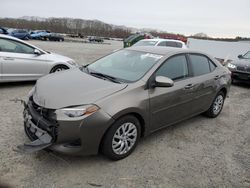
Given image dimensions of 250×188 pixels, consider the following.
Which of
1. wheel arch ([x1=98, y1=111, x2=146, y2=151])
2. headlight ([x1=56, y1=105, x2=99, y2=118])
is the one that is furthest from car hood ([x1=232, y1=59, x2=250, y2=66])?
headlight ([x1=56, y1=105, x2=99, y2=118])

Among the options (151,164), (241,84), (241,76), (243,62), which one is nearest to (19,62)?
(151,164)

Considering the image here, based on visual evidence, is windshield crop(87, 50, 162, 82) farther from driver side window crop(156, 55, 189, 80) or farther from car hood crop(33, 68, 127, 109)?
car hood crop(33, 68, 127, 109)

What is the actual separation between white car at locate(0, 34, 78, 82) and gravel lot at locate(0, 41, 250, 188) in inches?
82.5

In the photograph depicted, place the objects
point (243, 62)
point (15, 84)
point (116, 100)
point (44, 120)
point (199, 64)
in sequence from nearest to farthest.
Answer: point (44, 120) < point (116, 100) < point (199, 64) < point (15, 84) < point (243, 62)

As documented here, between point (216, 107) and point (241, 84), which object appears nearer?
point (216, 107)

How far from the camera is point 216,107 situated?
563cm

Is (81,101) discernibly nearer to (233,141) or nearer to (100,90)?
(100,90)

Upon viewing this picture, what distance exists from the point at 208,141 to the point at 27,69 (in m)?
5.06

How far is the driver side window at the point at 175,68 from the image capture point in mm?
4109

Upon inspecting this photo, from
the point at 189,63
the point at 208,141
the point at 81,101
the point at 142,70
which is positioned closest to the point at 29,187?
the point at 81,101

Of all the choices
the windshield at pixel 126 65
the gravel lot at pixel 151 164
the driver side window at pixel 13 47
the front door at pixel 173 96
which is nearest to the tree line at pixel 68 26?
the driver side window at pixel 13 47

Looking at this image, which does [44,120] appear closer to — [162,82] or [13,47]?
[162,82]

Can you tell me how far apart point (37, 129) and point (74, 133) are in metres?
0.56

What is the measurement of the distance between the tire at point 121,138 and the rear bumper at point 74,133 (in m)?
0.13
